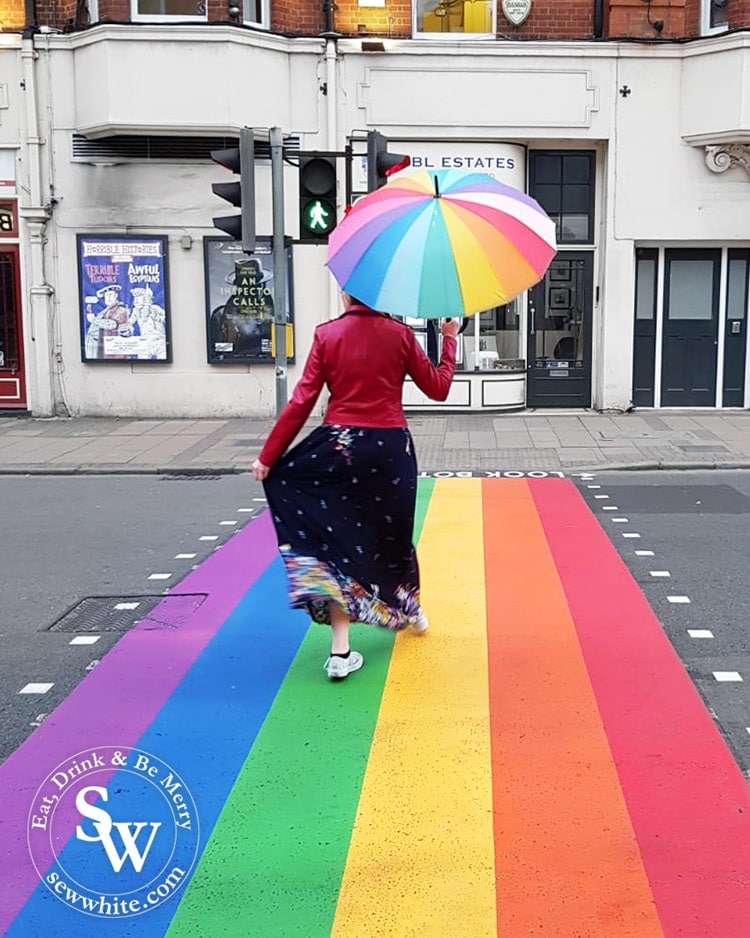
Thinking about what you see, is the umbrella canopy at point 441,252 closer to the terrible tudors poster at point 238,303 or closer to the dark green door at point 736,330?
the terrible tudors poster at point 238,303

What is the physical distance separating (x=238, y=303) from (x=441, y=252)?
460 inches

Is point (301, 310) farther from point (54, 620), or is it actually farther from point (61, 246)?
point (54, 620)

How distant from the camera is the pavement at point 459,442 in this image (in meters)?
11.8

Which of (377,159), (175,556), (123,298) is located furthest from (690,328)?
(175,556)

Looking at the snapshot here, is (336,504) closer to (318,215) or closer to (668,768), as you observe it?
(668,768)

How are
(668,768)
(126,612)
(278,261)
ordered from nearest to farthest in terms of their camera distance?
(668,768) < (126,612) < (278,261)

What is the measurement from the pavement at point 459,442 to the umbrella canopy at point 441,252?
716 centimetres

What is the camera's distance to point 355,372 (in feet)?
15.1

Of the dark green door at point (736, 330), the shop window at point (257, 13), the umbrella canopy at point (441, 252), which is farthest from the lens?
the dark green door at point (736, 330)

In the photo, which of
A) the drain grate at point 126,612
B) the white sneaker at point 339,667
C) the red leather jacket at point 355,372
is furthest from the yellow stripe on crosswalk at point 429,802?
the drain grate at point 126,612

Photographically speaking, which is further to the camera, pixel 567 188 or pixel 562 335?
pixel 562 335

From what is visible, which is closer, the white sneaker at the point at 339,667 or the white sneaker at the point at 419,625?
the white sneaker at the point at 339,667

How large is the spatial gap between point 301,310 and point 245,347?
1.04 metres

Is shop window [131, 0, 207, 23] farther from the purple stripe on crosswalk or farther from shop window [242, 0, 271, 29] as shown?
the purple stripe on crosswalk
